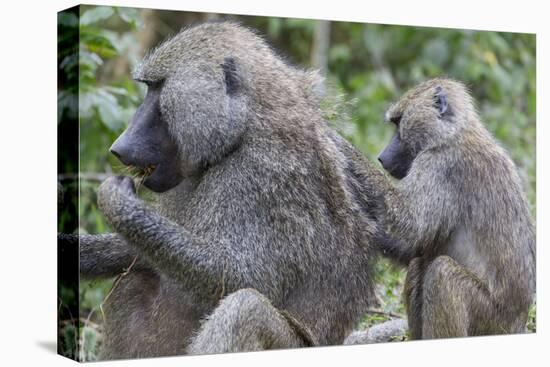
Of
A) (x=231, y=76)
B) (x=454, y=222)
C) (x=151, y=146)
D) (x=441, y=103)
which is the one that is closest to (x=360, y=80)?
(x=441, y=103)

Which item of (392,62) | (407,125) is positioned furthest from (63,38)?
(392,62)

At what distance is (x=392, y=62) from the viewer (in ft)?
34.3

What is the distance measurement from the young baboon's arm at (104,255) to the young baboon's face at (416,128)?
1876 millimetres

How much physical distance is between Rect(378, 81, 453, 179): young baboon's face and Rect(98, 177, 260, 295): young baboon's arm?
149 cm

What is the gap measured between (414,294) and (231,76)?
1885 millimetres

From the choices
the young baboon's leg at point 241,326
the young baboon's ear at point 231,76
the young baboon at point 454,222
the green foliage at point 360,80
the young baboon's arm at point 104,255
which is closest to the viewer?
the young baboon's leg at point 241,326

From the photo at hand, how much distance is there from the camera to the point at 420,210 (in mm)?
6109

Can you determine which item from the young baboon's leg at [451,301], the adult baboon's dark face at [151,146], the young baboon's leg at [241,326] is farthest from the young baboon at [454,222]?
the adult baboon's dark face at [151,146]

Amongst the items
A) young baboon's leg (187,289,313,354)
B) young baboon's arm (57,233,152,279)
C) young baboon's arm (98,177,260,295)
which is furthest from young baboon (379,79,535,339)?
young baboon's arm (57,233,152,279)

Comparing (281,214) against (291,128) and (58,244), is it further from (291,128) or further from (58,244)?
(58,244)

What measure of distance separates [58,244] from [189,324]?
100 centimetres

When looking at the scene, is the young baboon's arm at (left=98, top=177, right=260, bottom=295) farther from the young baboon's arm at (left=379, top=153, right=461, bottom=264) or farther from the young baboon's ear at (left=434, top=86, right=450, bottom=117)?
the young baboon's ear at (left=434, top=86, right=450, bottom=117)

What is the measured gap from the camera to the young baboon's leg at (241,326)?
5.39 m

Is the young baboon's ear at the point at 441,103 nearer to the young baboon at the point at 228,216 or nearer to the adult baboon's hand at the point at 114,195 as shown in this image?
the young baboon at the point at 228,216
